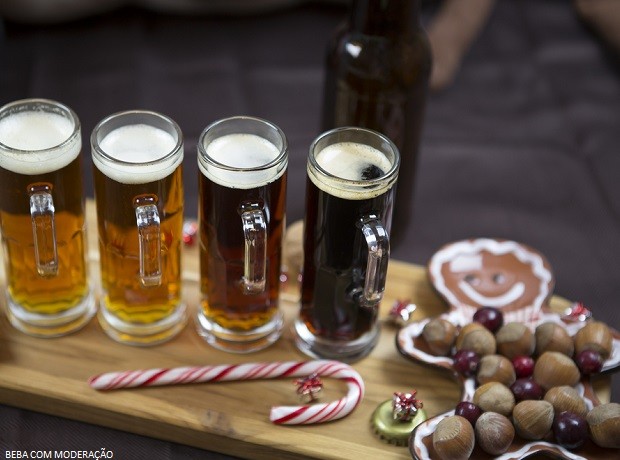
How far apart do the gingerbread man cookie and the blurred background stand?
126 millimetres

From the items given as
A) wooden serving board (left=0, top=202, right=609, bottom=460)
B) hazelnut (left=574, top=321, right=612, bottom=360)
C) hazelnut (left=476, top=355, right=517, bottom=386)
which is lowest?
wooden serving board (left=0, top=202, right=609, bottom=460)

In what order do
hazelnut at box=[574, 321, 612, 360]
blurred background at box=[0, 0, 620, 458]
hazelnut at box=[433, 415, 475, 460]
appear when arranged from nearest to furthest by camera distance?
hazelnut at box=[433, 415, 475, 460]
hazelnut at box=[574, 321, 612, 360]
blurred background at box=[0, 0, 620, 458]

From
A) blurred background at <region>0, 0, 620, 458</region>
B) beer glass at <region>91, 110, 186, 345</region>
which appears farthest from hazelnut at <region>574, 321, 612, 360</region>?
beer glass at <region>91, 110, 186, 345</region>

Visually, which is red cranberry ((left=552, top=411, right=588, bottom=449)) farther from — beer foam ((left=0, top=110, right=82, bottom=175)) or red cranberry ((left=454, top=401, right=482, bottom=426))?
beer foam ((left=0, top=110, right=82, bottom=175))

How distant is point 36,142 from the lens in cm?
99

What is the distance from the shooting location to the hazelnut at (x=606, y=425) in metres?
0.94

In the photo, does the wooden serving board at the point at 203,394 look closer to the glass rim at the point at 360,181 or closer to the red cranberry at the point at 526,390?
the red cranberry at the point at 526,390

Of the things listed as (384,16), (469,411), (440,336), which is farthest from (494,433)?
(384,16)

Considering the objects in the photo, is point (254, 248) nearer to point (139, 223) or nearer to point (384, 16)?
point (139, 223)

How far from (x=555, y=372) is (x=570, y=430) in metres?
0.07

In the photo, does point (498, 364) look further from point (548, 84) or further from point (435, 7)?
point (435, 7)

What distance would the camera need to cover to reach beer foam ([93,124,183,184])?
3.10 ft

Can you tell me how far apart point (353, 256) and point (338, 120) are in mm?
240

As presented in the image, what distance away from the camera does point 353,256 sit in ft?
3.23
